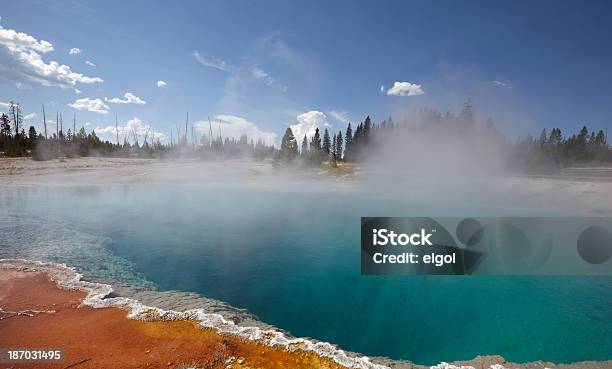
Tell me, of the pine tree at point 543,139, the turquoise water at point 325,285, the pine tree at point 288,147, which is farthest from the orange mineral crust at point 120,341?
the pine tree at point 543,139

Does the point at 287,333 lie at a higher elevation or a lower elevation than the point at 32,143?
lower

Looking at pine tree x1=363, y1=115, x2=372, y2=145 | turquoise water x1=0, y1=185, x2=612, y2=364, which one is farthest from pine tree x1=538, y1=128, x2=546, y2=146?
turquoise water x1=0, y1=185, x2=612, y2=364

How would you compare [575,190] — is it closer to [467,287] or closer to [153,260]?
[467,287]

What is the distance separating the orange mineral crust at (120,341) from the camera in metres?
9.19

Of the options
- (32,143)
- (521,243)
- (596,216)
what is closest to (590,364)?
(521,243)

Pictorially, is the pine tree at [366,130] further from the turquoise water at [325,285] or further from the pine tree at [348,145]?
the turquoise water at [325,285]

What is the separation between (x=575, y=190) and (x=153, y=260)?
2066 inches

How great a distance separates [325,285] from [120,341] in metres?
10.0

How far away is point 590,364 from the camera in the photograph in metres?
10.9

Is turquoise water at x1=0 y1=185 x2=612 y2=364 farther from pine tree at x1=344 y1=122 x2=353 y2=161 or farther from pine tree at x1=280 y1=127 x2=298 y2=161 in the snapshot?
pine tree at x1=344 y1=122 x2=353 y2=161

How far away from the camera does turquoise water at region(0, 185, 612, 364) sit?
483 inches

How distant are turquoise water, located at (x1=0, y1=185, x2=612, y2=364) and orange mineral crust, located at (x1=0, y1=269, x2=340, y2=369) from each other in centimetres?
283

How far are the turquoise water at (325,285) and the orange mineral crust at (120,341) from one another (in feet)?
9.28

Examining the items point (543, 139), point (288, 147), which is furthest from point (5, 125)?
point (543, 139)
